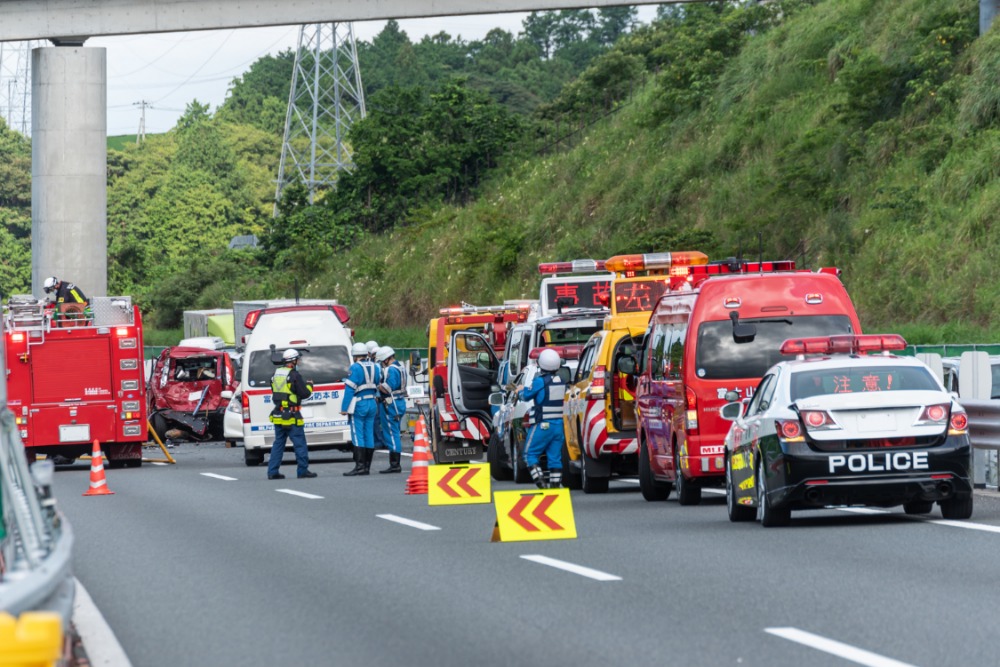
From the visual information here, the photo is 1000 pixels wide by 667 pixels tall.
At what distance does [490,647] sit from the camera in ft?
31.4

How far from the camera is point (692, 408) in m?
18.0

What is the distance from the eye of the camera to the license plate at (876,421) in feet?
49.4

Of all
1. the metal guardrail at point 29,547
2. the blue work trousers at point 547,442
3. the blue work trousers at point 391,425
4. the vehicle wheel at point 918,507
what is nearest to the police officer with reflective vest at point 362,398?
the blue work trousers at point 391,425

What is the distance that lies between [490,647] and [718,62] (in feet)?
157

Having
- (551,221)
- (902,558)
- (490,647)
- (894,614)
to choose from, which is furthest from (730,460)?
(551,221)

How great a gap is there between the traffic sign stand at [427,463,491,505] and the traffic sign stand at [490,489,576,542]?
4.62 meters

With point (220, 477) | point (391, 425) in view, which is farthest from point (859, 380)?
point (220, 477)

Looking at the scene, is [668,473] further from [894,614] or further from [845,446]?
[894,614]

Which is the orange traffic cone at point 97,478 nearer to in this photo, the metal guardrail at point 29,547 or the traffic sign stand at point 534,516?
the traffic sign stand at point 534,516

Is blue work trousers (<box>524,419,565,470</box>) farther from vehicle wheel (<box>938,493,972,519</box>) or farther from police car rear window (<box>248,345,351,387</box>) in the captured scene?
police car rear window (<box>248,345,351,387</box>)

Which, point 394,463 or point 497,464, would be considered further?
point 394,463

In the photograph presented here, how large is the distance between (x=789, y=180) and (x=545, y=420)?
2496 centimetres

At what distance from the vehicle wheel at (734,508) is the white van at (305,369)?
1470 centimetres

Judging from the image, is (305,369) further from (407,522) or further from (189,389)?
(407,522)
